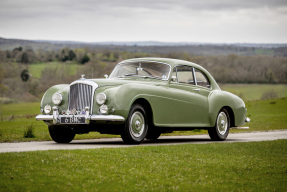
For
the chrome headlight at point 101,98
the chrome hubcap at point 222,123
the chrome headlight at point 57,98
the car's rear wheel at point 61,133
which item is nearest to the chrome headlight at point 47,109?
the chrome headlight at point 57,98

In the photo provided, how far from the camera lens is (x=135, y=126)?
11.6 meters

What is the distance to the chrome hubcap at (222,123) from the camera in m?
14.6

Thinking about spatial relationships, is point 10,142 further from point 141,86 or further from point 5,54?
point 5,54

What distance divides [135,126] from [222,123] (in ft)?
13.7

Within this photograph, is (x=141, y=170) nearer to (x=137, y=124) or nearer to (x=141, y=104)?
(x=137, y=124)

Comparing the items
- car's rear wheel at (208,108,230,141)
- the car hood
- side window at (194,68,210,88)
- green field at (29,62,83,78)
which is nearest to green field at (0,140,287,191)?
the car hood

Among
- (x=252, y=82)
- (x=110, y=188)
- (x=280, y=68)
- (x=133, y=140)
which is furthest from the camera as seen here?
(x=280, y=68)

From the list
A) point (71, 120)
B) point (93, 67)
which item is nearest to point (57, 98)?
point (71, 120)

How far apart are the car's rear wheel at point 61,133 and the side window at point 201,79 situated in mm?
4293

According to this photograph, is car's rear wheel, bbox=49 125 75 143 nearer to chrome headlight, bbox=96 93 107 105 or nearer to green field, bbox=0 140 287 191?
chrome headlight, bbox=96 93 107 105

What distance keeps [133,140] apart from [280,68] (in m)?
124

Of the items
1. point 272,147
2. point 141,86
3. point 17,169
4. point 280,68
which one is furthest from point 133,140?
point 280,68

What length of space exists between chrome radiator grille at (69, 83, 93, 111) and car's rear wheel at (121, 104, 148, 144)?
1.07 m

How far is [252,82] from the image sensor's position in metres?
121
